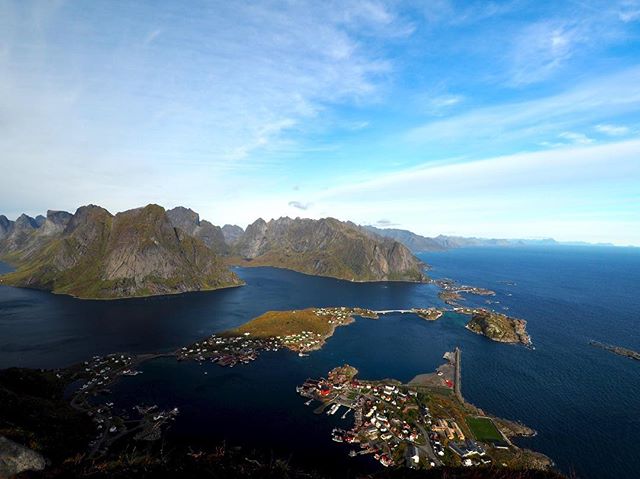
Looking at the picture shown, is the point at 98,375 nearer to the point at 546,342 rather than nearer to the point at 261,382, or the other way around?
the point at 261,382

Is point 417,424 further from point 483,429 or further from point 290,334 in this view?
point 290,334

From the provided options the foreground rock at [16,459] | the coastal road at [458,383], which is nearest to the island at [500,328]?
the coastal road at [458,383]

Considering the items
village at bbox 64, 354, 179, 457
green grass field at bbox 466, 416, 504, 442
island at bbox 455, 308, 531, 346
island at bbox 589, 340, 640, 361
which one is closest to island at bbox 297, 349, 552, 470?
green grass field at bbox 466, 416, 504, 442

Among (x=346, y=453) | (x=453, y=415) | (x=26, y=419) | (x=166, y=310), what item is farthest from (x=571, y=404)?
(x=166, y=310)

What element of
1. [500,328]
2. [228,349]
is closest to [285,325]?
[228,349]

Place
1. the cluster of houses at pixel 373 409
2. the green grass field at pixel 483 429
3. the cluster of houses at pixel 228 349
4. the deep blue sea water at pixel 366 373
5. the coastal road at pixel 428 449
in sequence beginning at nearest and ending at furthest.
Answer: the coastal road at pixel 428 449 < the cluster of houses at pixel 373 409 < the deep blue sea water at pixel 366 373 < the green grass field at pixel 483 429 < the cluster of houses at pixel 228 349

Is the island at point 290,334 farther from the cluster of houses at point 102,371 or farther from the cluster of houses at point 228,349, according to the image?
the cluster of houses at point 102,371

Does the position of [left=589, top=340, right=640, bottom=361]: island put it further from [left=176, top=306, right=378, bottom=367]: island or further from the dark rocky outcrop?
[left=176, top=306, right=378, bottom=367]: island
